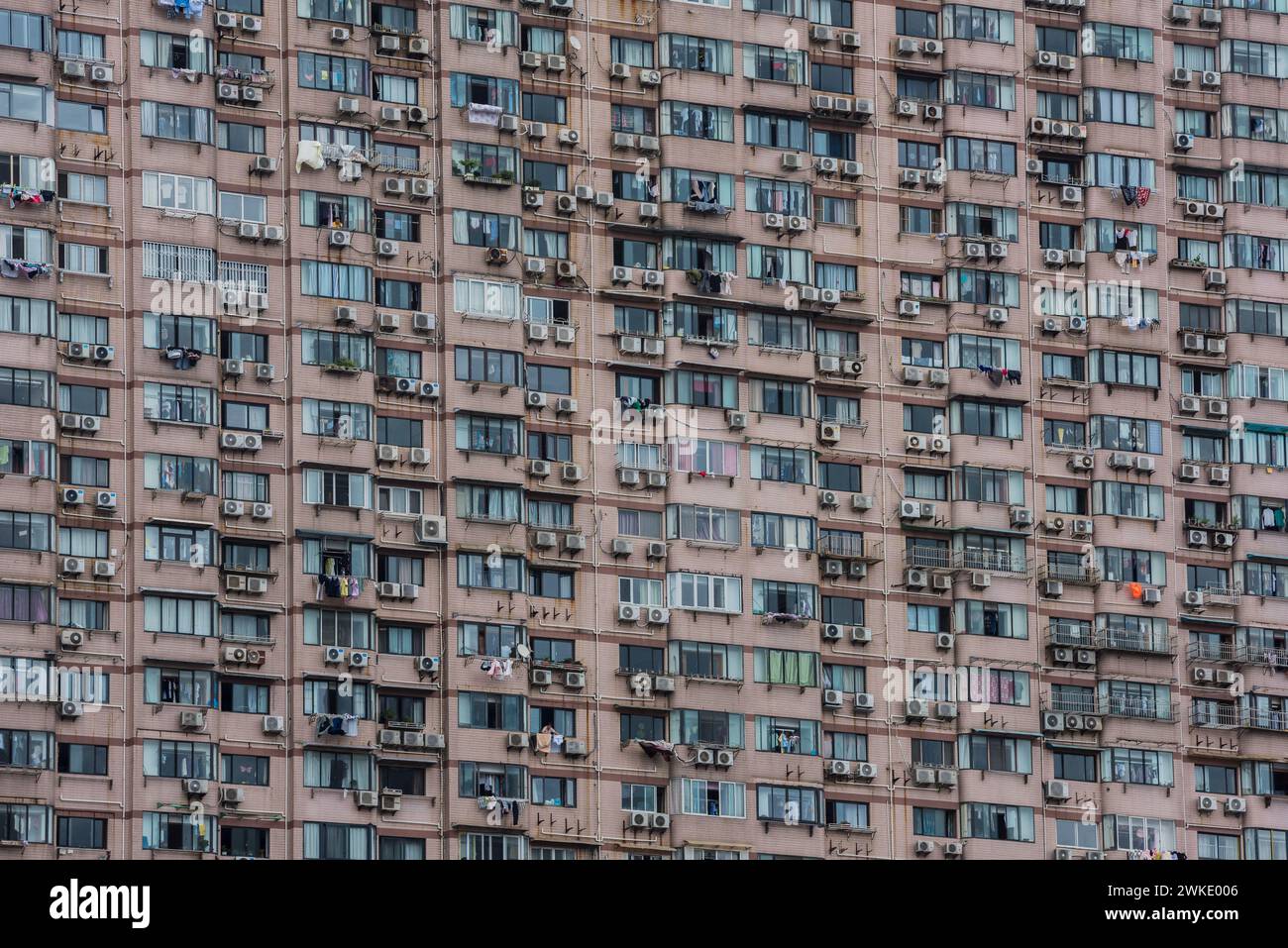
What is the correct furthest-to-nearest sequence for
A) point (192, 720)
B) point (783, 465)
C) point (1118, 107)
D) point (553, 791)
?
point (1118, 107)
point (783, 465)
point (553, 791)
point (192, 720)

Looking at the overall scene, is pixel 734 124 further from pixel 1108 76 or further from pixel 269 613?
pixel 269 613

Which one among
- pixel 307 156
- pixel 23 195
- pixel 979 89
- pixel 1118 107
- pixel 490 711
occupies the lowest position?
pixel 490 711

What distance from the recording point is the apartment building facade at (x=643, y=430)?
322 ft

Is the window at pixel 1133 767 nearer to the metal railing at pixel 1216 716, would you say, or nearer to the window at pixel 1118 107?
the metal railing at pixel 1216 716

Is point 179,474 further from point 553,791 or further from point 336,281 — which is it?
point 553,791

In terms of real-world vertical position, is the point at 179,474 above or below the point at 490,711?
above

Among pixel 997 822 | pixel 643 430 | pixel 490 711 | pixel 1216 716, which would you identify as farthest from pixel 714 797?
pixel 1216 716

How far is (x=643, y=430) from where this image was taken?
103 meters

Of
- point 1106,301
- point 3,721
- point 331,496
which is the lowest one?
point 3,721

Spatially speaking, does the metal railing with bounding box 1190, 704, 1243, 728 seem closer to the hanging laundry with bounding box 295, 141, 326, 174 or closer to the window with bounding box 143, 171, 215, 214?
the hanging laundry with bounding box 295, 141, 326, 174

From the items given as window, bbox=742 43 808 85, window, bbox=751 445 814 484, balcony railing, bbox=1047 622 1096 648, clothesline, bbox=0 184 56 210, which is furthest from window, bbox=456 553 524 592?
window, bbox=742 43 808 85

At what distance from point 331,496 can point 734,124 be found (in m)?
15.5

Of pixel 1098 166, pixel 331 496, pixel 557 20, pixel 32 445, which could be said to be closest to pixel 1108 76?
pixel 1098 166

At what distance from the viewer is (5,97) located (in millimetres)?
99125
